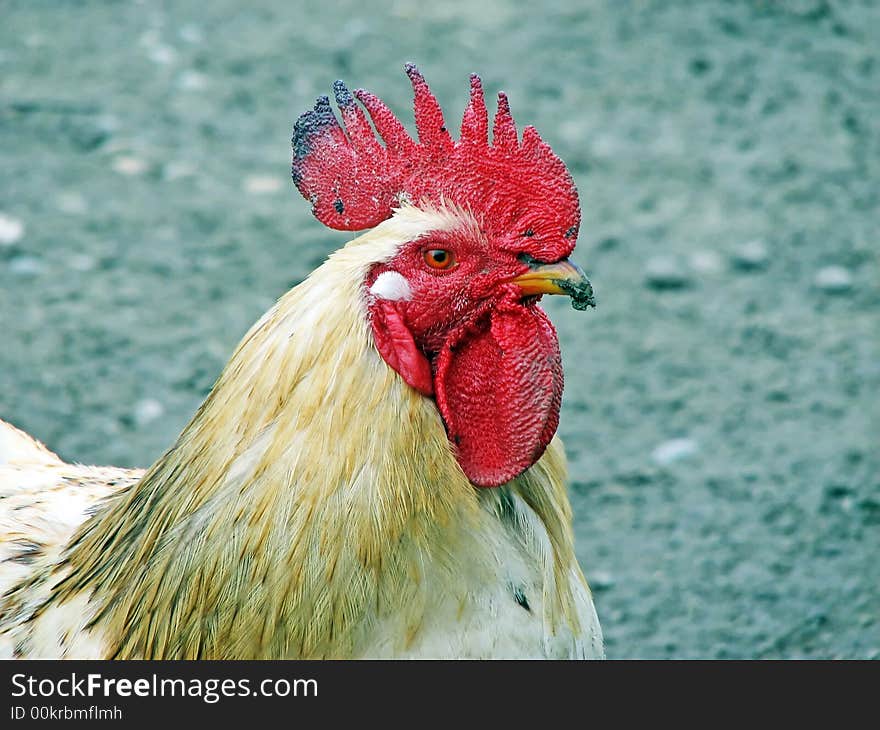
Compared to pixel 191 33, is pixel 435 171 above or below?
above

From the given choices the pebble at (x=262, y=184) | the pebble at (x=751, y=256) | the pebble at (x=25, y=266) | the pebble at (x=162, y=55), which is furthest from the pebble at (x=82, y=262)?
the pebble at (x=751, y=256)

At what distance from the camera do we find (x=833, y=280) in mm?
6398

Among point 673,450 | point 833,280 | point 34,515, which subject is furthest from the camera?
point 833,280

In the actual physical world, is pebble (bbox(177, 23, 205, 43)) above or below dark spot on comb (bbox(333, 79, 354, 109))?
below

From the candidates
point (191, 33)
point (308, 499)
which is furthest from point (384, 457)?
point (191, 33)

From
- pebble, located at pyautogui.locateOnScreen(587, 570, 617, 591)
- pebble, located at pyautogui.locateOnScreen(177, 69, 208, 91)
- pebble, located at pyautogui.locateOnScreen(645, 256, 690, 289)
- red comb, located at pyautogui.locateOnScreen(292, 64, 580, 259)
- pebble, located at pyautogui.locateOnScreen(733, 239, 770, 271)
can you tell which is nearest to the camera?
red comb, located at pyautogui.locateOnScreen(292, 64, 580, 259)

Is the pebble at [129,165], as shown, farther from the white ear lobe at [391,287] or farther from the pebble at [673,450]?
the white ear lobe at [391,287]

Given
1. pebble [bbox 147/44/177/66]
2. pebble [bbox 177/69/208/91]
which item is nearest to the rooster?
pebble [bbox 177/69/208/91]

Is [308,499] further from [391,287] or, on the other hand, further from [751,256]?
[751,256]

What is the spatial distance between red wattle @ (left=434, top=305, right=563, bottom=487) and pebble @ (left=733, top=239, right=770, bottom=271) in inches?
150

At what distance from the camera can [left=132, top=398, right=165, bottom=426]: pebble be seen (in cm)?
552

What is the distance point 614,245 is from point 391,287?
13.0ft

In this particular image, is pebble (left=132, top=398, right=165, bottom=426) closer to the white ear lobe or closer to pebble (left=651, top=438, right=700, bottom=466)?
pebble (left=651, top=438, right=700, bottom=466)

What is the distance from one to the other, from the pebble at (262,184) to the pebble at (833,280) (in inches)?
112
